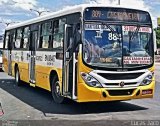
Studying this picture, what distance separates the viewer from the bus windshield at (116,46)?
10.5 meters

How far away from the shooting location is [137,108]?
1168cm

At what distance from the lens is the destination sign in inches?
422

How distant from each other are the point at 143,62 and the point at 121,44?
2.74 ft

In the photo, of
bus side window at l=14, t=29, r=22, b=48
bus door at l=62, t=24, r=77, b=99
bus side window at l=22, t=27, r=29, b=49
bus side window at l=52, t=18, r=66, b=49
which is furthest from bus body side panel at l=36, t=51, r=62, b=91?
bus side window at l=14, t=29, r=22, b=48

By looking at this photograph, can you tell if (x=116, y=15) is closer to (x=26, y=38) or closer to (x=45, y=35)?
(x=45, y=35)

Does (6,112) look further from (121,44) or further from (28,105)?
(121,44)

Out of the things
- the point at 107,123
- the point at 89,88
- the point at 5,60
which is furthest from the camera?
the point at 5,60

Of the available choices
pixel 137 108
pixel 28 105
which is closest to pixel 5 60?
pixel 28 105

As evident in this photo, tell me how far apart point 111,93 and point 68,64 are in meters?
1.51

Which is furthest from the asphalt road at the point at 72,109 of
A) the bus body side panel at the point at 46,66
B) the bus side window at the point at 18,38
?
the bus side window at the point at 18,38

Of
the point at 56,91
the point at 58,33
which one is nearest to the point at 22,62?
the point at 56,91

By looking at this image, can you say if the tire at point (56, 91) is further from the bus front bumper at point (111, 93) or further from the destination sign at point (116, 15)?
the destination sign at point (116, 15)

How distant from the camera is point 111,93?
10656mm

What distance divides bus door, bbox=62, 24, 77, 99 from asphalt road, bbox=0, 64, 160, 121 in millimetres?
629
